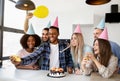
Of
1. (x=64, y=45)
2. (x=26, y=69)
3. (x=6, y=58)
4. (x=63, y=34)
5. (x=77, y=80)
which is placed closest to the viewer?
(x=77, y=80)

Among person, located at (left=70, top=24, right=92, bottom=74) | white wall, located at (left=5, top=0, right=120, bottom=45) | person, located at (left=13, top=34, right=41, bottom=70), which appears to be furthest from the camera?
white wall, located at (left=5, top=0, right=120, bottom=45)

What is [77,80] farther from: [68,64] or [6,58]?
[6,58]

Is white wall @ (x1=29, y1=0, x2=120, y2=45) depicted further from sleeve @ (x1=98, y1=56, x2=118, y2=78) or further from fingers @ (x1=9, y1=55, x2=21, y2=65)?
sleeve @ (x1=98, y1=56, x2=118, y2=78)

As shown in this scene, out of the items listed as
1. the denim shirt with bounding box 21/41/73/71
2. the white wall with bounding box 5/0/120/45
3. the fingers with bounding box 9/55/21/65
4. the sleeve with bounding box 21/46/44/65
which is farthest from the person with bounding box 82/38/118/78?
the white wall with bounding box 5/0/120/45

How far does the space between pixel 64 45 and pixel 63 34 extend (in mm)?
2286

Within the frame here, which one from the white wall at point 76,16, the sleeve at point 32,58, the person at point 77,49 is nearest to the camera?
the person at point 77,49

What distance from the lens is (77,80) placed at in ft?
4.57

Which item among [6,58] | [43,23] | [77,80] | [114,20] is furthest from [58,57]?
[43,23]

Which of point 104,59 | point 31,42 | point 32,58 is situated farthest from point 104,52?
point 31,42

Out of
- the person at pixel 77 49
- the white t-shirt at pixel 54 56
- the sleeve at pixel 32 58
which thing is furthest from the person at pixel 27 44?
the person at pixel 77 49

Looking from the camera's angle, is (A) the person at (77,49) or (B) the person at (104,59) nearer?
(B) the person at (104,59)

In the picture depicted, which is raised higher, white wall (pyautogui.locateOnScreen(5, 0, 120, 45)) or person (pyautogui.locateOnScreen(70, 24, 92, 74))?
white wall (pyautogui.locateOnScreen(5, 0, 120, 45))

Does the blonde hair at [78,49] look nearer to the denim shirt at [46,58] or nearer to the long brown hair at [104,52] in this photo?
the denim shirt at [46,58]

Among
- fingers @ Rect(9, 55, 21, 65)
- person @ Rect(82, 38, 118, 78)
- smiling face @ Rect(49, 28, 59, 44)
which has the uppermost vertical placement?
smiling face @ Rect(49, 28, 59, 44)
